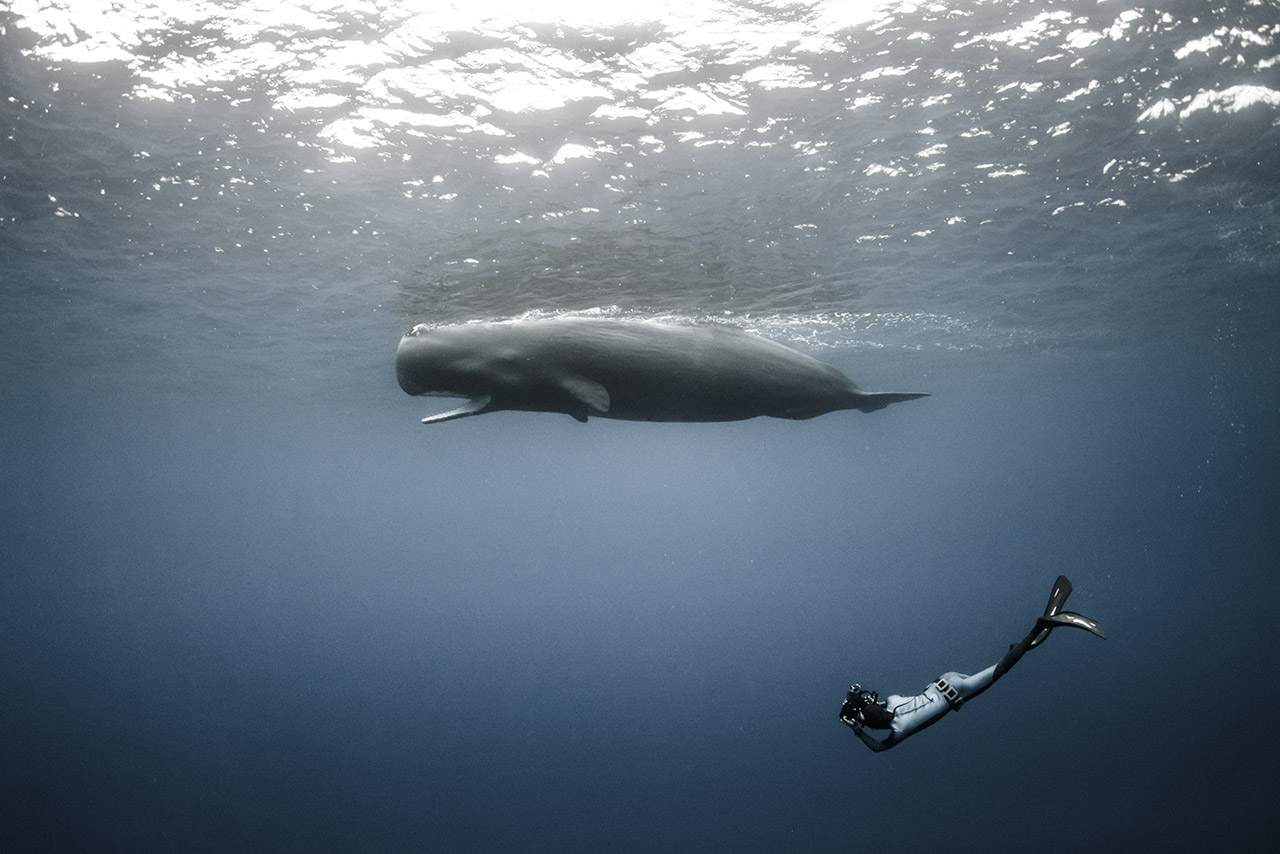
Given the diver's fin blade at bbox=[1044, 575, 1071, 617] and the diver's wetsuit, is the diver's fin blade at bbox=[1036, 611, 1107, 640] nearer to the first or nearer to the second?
the diver's fin blade at bbox=[1044, 575, 1071, 617]

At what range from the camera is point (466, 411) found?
4113mm

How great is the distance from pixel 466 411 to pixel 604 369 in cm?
92

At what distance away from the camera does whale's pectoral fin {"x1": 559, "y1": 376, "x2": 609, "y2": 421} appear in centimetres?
432

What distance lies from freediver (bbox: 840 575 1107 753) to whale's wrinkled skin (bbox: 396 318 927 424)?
2.11 meters

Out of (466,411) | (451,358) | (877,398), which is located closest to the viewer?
(466,411)

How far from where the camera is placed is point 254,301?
1627 centimetres

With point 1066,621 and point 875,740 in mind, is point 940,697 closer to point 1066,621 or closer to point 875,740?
point 875,740

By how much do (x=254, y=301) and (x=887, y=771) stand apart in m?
19.6

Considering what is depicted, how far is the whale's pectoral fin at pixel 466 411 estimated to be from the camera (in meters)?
3.97

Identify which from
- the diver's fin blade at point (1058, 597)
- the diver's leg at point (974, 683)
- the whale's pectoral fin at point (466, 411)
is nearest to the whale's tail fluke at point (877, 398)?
the diver's fin blade at point (1058, 597)

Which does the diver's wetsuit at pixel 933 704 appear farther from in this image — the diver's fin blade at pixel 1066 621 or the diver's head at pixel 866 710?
the diver's fin blade at pixel 1066 621

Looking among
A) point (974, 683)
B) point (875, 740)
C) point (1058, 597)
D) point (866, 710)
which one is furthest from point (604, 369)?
point (1058, 597)

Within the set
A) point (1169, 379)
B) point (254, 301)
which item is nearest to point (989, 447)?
point (1169, 379)

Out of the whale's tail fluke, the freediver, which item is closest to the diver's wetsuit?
the freediver
